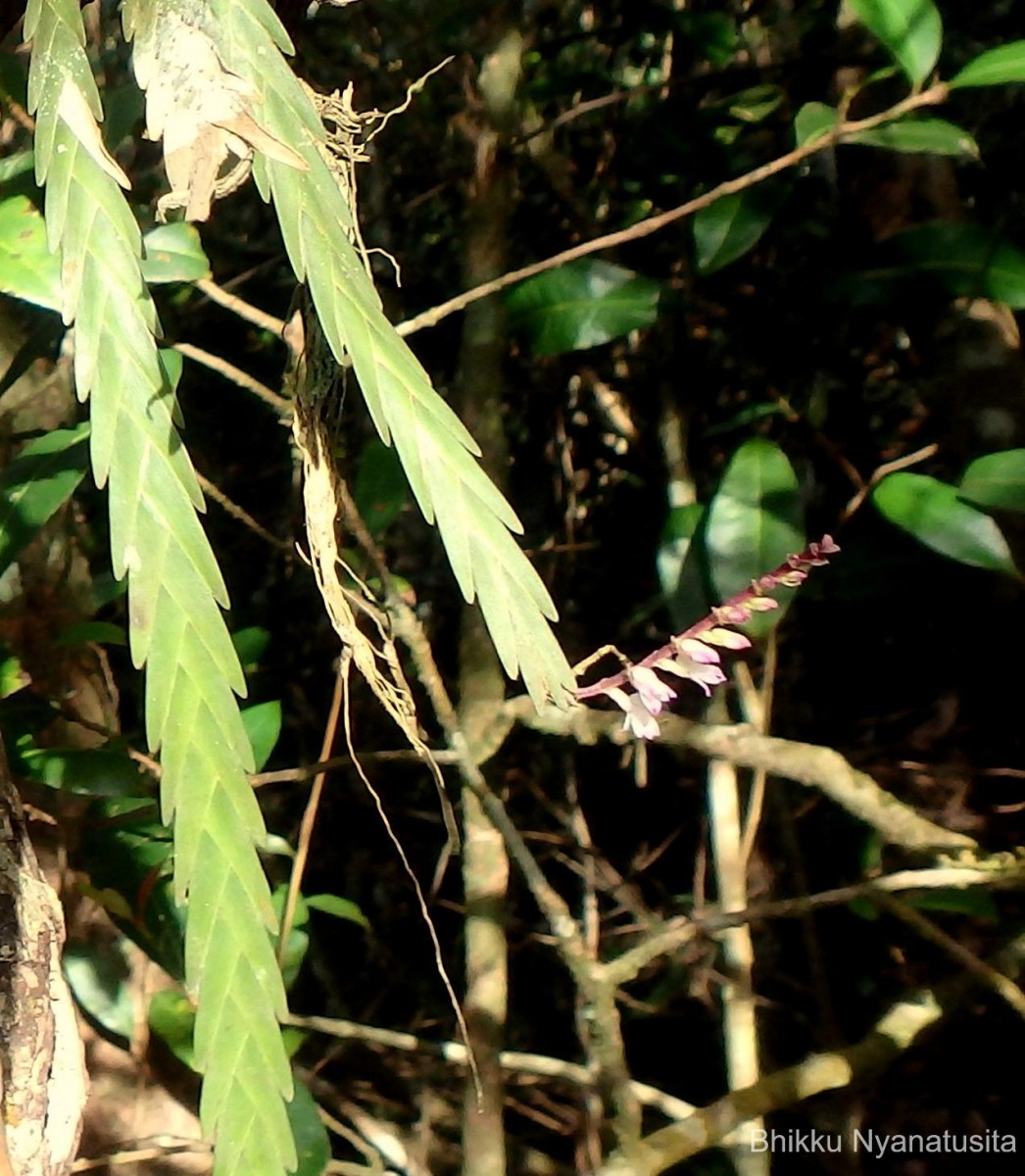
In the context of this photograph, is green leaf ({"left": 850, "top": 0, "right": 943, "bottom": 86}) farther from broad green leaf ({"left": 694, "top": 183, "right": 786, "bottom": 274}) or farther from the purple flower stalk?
the purple flower stalk

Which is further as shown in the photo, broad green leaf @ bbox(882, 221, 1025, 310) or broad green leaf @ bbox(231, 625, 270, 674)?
broad green leaf @ bbox(231, 625, 270, 674)

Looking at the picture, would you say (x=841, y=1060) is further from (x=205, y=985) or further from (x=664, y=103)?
(x=664, y=103)

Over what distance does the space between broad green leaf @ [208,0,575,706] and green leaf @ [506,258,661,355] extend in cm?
41

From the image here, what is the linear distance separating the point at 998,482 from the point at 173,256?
50 cm

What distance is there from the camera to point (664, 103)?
35.5 inches

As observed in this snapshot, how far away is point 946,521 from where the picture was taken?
2.36 feet

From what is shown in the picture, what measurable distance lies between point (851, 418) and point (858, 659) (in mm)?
217

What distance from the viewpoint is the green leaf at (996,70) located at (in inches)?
25.8

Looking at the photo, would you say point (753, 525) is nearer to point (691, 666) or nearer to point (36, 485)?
point (691, 666)

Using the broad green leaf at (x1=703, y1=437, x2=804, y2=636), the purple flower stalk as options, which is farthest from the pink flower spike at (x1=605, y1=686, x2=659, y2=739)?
the broad green leaf at (x1=703, y1=437, x2=804, y2=636)

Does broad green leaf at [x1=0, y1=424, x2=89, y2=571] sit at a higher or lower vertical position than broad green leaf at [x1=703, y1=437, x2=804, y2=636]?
higher

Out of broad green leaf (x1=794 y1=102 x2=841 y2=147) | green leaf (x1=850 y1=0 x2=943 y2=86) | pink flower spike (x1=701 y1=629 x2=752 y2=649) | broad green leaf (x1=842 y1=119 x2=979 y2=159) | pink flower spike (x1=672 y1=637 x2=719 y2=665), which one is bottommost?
pink flower spike (x1=672 y1=637 x2=719 y2=665)

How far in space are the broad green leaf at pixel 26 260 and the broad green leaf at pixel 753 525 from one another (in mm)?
414

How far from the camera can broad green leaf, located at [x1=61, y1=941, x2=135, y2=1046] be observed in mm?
828
